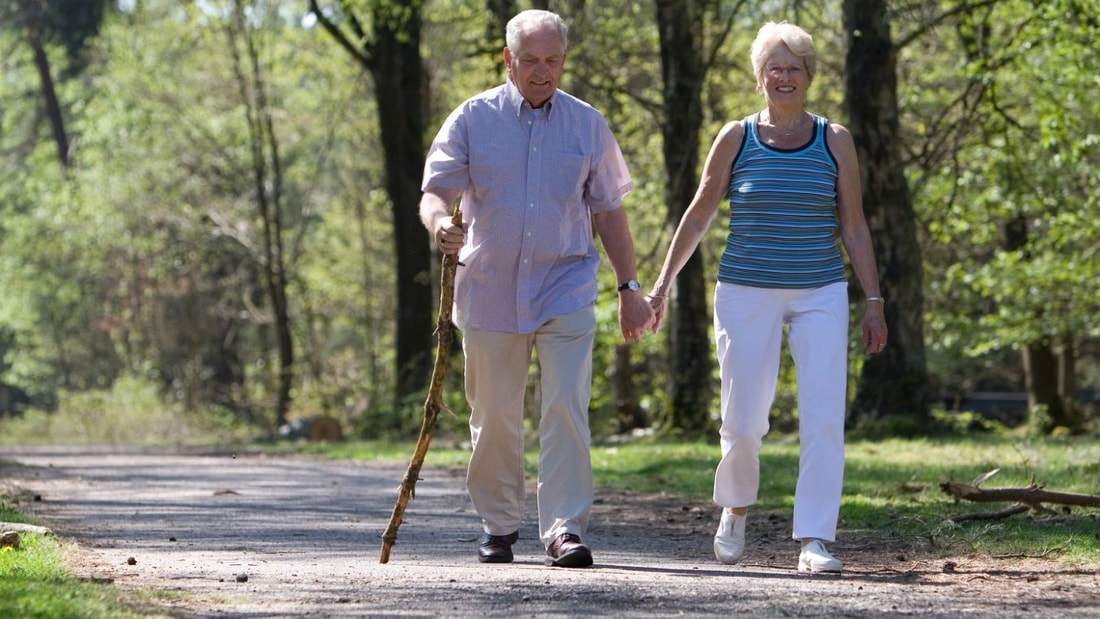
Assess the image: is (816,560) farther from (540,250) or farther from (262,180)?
(262,180)

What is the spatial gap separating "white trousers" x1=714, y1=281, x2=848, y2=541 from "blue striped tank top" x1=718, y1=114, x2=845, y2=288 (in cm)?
6

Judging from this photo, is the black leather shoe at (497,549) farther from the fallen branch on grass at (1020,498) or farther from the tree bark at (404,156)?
the tree bark at (404,156)

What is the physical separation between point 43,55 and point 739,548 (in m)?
43.8

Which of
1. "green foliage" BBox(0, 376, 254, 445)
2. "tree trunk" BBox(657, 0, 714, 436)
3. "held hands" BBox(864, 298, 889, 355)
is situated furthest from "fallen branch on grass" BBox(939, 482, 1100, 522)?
"green foliage" BBox(0, 376, 254, 445)

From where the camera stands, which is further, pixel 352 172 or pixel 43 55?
pixel 43 55

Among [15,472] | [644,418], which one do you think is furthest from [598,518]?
[644,418]

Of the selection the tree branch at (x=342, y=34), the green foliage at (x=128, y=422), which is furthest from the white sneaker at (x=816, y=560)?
the green foliage at (x=128, y=422)

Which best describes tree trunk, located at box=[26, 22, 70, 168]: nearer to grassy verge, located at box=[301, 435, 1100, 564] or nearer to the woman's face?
grassy verge, located at box=[301, 435, 1100, 564]

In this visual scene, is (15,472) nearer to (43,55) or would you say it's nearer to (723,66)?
(723,66)

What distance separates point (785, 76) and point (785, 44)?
0.12 meters

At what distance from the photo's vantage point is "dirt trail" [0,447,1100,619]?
554cm

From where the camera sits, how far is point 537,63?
22.0ft

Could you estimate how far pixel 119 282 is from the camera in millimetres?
42688

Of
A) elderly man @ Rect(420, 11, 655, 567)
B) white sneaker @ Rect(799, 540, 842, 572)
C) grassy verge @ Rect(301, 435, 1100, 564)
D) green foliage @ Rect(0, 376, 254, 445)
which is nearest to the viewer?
white sneaker @ Rect(799, 540, 842, 572)
